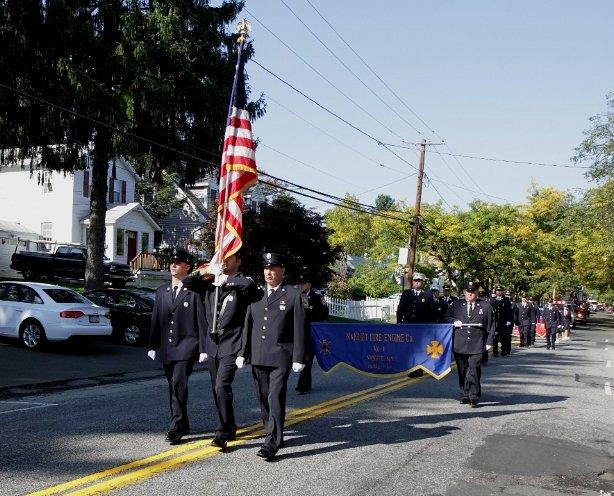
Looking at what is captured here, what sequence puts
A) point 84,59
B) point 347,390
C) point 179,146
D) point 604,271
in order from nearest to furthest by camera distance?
point 347,390 → point 84,59 → point 179,146 → point 604,271

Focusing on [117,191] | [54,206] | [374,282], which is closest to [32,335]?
[54,206]

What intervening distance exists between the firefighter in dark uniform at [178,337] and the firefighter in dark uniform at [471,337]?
496 centimetres

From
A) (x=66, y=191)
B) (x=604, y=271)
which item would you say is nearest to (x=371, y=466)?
(x=66, y=191)

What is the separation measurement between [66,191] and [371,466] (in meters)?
39.4

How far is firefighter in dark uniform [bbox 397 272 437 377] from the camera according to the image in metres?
13.9

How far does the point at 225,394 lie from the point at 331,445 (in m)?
1.32

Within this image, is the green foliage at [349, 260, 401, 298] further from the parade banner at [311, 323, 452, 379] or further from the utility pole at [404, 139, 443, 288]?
the parade banner at [311, 323, 452, 379]

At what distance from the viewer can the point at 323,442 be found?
24.8 ft

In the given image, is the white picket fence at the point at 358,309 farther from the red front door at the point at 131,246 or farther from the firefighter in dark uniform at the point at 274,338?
the firefighter in dark uniform at the point at 274,338

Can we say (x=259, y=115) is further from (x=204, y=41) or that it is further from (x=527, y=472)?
(x=527, y=472)

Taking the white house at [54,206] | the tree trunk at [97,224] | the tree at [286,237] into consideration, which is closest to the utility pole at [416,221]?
the tree at [286,237]

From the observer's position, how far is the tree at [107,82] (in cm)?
2138

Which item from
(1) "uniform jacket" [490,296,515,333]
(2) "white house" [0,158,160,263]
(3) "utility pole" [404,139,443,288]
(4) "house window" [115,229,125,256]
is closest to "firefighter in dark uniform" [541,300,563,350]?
(1) "uniform jacket" [490,296,515,333]

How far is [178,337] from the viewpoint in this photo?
24.4ft
